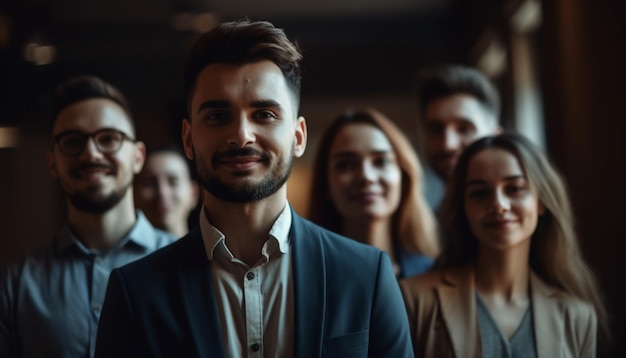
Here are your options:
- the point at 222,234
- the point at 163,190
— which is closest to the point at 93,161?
the point at 222,234

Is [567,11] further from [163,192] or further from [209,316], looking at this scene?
[209,316]

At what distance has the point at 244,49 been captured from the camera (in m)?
1.61

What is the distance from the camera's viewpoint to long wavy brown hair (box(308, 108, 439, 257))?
2.78 meters

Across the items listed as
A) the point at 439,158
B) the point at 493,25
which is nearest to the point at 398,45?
the point at 493,25

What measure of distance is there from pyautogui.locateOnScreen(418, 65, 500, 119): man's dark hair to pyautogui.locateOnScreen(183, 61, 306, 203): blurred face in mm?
1769

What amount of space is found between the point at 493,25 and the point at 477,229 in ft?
11.4

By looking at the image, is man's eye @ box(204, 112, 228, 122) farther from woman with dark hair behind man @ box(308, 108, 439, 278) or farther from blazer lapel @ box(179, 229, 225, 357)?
woman with dark hair behind man @ box(308, 108, 439, 278)

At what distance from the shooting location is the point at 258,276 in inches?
63.6

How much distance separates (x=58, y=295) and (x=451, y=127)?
6.12 feet

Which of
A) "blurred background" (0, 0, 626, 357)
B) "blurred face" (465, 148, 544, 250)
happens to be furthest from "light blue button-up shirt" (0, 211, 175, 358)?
"blurred background" (0, 0, 626, 357)

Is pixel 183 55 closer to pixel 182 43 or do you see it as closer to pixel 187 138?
pixel 182 43

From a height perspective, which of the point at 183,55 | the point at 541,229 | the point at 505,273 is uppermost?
the point at 183,55

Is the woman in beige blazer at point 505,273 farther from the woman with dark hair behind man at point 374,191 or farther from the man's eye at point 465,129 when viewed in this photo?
the man's eye at point 465,129

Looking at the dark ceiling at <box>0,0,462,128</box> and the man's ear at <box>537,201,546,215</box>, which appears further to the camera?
the dark ceiling at <box>0,0,462,128</box>
